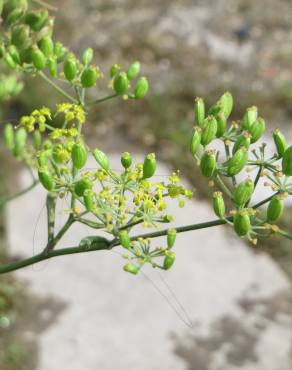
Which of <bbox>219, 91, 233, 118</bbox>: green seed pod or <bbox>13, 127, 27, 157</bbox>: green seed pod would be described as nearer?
<bbox>219, 91, 233, 118</bbox>: green seed pod

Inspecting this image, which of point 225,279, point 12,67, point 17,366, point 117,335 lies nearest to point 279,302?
point 225,279

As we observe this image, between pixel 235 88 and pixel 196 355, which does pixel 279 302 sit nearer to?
pixel 196 355

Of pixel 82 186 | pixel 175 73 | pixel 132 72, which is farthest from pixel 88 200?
pixel 175 73

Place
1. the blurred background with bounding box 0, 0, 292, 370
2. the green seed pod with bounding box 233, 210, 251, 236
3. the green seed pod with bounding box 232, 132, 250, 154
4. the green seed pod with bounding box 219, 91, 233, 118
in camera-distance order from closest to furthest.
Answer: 1. the green seed pod with bounding box 233, 210, 251, 236
2. the green seed pod with bounding box 232, 132, 250, 154
3. the green seed pod with bounding box 219, 91, 233, 118
4. the blurred background with bounding box 0, 0, 292, 370

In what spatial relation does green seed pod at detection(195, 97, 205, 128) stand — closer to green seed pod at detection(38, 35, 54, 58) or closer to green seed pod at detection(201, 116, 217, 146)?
green seed pod at detection(201, 116, 217, 146)

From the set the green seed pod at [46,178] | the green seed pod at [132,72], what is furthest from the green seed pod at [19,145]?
the green seed pod at [46,178]

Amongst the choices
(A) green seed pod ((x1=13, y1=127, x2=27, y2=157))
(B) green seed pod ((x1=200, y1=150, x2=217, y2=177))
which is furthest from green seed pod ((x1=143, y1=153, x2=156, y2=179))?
(A) green seed pod ((x1=13, y1=127, x2=27, y2=157))

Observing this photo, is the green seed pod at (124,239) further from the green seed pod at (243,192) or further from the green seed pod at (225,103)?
the green seed pod at (225,103)
